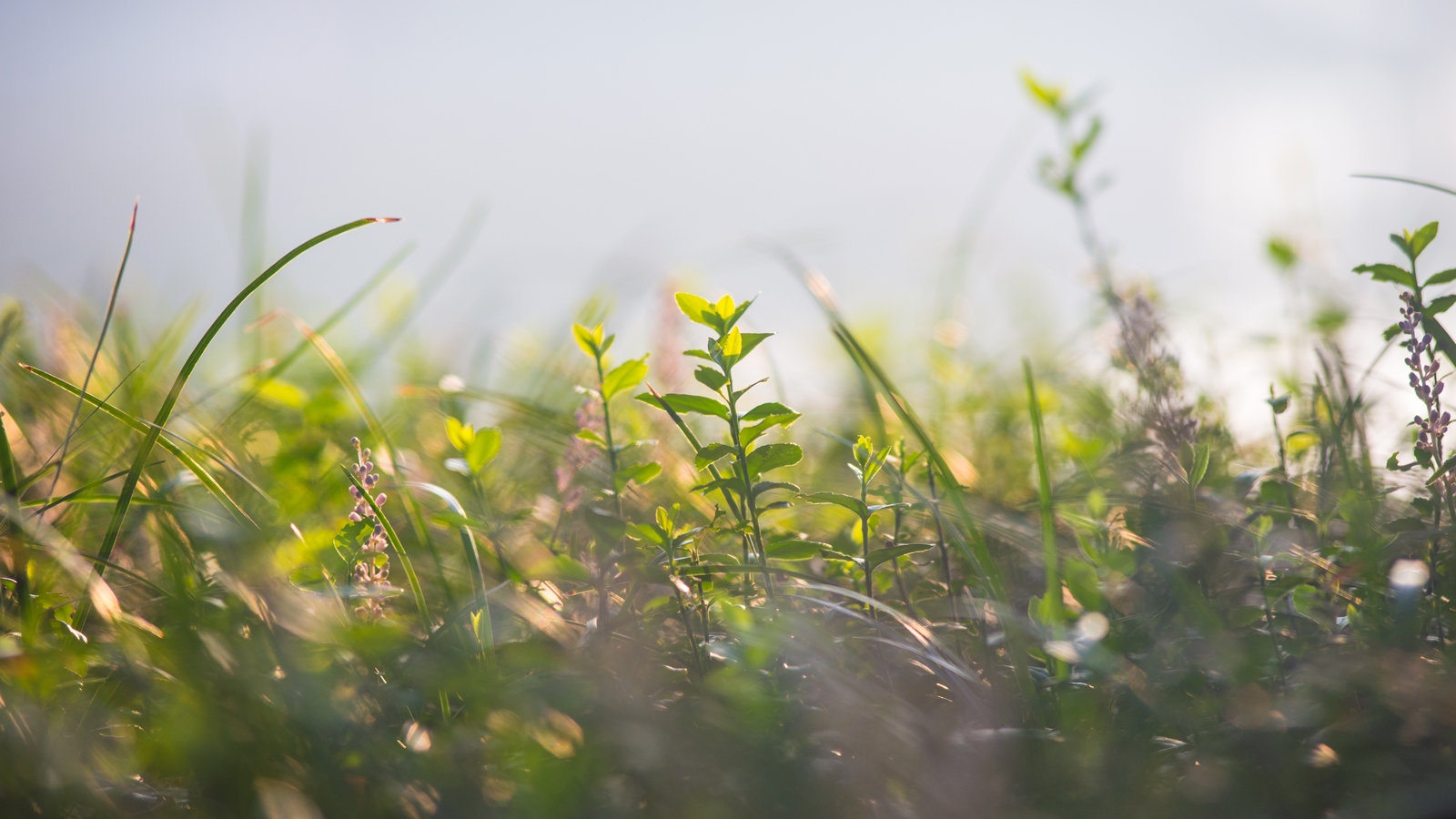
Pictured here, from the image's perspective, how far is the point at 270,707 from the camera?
79 centimetres

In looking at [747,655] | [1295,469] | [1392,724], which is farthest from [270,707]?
[1295,469]

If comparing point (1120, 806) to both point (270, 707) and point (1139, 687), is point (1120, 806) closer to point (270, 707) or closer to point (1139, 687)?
point (1139, 687)

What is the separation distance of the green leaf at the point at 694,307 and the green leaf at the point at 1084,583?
0.55 meters

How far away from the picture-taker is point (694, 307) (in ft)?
3.46

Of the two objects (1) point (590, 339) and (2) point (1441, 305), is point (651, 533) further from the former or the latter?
(2) point (1441, 305)

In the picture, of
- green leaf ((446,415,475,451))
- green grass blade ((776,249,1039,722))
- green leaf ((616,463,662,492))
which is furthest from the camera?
green leaf ((446,415,475,451))

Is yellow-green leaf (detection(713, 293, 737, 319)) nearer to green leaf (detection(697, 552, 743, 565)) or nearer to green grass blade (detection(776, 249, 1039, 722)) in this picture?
green grass blade (detection(776, 249, 1039, 722))

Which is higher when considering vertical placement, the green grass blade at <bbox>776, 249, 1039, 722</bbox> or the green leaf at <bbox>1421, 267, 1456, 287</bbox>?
the green leaf at <bbox>1421, 267, 1456, 287</bbox>

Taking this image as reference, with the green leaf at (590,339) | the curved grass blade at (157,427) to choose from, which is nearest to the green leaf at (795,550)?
the green leaf at (590,339)

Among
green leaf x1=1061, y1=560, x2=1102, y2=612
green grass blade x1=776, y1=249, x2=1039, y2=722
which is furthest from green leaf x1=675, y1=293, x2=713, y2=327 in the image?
green leaf x1=1061, y1=560, x2=1102, y2=612

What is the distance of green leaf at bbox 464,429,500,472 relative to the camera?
1.13m

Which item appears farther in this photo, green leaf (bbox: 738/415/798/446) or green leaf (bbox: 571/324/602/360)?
green leaf (bbox: 571/324/602/360)

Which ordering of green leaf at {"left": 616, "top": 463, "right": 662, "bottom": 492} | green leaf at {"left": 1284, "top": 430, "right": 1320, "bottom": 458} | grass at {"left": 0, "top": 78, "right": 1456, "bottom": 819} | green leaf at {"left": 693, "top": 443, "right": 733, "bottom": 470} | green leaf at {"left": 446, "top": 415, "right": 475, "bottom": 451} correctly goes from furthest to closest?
green leaf at {"left": 1284, "top": 430, "right": 1320, "bottom": 458}, green leaf at {"left": 446, "top": 415, "right": 475, "bottom": 451}, green leaf at {"left": 616, "top": 463, "right": 662, "bottom": 492}, green leaf at {"left": 693, "top": 443, "right": 733, "bottom": 470}, grass at {"left": 0, "top": 78, "right": 1456, "bottom": 819}

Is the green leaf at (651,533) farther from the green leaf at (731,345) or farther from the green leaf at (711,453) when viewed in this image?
the green leaf at (731,345)
